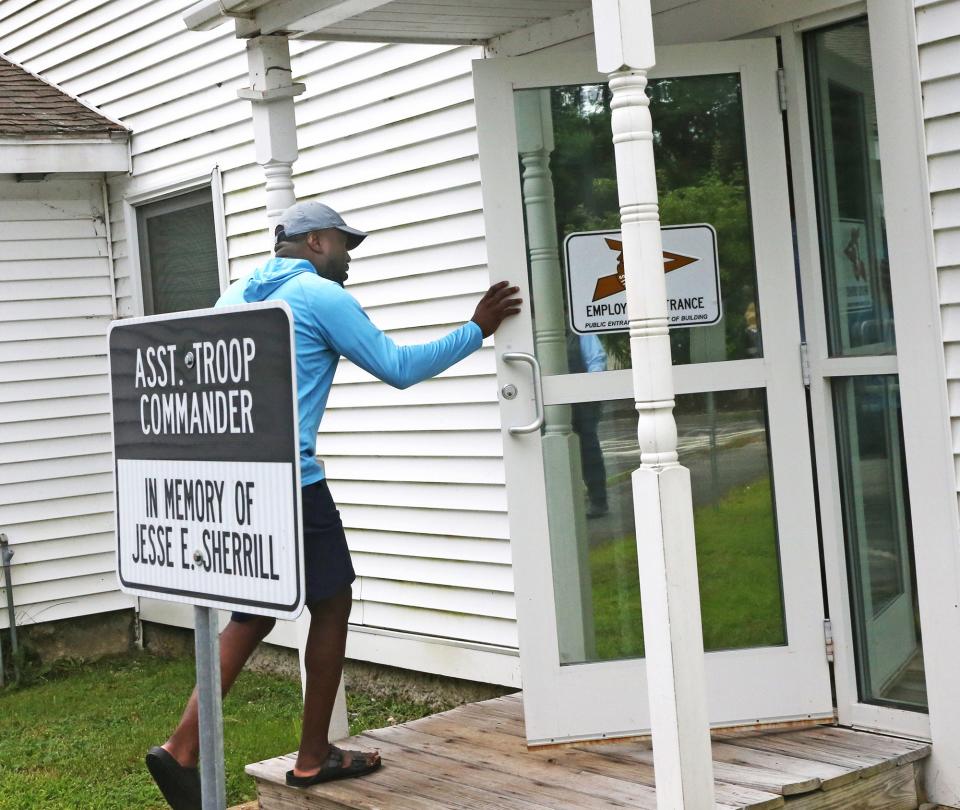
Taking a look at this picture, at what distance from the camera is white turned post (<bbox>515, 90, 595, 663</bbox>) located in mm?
4344

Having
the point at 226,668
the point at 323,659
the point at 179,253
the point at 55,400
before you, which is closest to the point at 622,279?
the point at 323,659

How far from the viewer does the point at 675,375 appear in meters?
4.30

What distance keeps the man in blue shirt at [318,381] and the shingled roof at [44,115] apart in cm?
434

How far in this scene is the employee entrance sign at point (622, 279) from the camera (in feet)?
14.2

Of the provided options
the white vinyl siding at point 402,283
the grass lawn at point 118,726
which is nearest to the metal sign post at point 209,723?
the grass lawn at point 118,726

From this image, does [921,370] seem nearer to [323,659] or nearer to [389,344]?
[389,344]

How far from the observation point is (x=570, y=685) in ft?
14.3

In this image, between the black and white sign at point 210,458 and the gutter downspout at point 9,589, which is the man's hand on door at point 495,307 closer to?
the black and white sign at point 210,458

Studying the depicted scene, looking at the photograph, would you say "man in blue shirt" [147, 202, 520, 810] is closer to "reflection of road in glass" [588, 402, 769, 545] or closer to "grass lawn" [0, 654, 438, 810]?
"reflection of road in glass" [588, 402, 769, 545]

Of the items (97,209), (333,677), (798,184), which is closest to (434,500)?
(333,677)

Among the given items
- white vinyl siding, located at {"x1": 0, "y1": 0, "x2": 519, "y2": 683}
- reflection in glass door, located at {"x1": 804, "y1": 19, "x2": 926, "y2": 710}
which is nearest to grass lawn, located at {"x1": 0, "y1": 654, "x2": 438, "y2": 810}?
white vinyl siding, located at {"x1": 0, "y1": 0, "x2": 519, "y2": 683}

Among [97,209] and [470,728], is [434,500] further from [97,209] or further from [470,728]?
[97,209]

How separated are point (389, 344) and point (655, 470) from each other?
1.05 metres

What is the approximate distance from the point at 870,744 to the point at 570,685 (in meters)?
0.97
